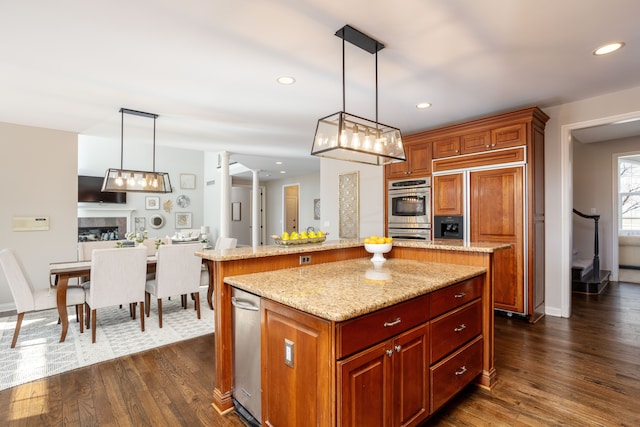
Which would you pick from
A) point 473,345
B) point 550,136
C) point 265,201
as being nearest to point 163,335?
point 473,345

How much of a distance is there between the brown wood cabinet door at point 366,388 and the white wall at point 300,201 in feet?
25.4

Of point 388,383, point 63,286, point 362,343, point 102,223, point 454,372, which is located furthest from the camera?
point 102,223

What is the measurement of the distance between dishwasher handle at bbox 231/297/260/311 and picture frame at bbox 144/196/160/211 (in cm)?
822

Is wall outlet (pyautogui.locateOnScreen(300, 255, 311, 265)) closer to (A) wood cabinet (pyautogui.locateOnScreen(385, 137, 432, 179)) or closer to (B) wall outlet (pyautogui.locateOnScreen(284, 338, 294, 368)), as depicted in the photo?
(B) wall outlet (pyautogui.locateOnScreen(284, 338, 294, 368))

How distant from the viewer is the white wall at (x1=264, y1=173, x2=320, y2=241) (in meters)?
9.51

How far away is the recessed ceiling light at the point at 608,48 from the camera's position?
→ 2375mm

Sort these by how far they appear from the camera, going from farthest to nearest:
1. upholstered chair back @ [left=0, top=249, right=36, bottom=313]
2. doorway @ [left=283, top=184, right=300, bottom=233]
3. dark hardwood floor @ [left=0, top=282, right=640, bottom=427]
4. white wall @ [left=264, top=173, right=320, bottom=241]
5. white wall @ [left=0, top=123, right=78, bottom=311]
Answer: doorway @ [left=283, top=184, right=300, bottom=233] < white wall @ [left=264, top=173, right=320, bottom=241] < white wall @ [left=0, top=123, right=78, bottom=311] < upholstered chair back @ [left=0, top=249, right=36, bottom=313] < dark hardwood floor @ [left=0, top=282, right=640, bottom=427]

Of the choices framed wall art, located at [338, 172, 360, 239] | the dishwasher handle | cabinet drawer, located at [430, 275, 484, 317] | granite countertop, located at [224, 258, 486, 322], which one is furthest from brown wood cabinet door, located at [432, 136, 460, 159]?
the dishwasher handle

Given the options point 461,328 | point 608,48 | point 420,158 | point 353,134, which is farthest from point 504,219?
point 353,134

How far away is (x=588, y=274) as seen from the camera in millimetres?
5316

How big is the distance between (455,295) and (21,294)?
150 inches

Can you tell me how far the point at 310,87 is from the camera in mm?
3174

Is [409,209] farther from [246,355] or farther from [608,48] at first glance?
[246,355]

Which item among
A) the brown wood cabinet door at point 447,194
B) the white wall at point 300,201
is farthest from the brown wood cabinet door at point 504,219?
the white wall at point 300,201
